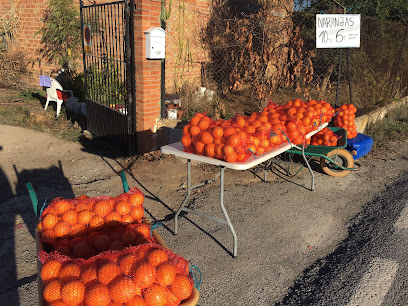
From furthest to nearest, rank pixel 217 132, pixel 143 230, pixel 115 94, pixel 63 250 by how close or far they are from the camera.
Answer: pixel 115 94
pixel 217 132
pixel 143 230
pixel 63 250

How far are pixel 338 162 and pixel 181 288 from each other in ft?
14.6

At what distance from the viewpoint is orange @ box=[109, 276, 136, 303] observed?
5.56ft

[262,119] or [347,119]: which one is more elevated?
[262,119]

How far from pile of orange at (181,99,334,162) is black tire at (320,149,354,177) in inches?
43.2

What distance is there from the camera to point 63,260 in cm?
193

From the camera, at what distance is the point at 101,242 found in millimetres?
2275

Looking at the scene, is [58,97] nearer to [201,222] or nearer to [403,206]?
[201,222]

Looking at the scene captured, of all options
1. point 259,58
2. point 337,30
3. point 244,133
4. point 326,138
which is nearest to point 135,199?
point 244,133

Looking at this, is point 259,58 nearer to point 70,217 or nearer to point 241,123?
point 241,123

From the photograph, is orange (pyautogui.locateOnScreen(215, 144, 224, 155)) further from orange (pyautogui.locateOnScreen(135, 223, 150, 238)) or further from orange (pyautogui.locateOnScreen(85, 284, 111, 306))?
orange (pyautogui.locateOnScreen(85, 284, 111, 306))

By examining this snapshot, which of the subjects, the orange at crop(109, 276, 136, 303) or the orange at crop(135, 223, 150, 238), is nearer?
the orange at crop(109, 276, 136, 303)

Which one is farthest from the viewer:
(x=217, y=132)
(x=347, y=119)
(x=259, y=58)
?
(x=259, y=58)

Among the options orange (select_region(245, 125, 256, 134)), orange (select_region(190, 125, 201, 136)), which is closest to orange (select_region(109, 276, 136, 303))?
orange (select_region(190, 125, 201, 136))

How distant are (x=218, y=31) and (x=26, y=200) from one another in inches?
302
